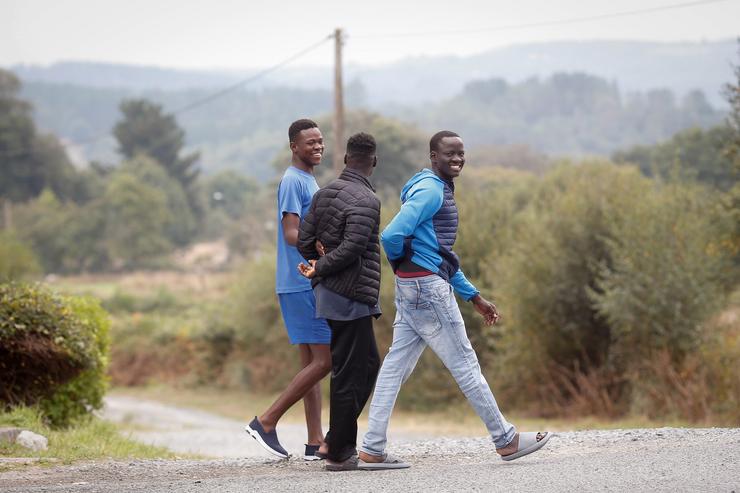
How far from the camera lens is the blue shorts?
7820 millimetres

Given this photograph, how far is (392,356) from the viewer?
298 inches

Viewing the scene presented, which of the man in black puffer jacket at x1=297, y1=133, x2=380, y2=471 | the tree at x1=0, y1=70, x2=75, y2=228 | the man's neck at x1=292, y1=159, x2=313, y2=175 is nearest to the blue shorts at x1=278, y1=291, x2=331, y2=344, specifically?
the man in black puffer jacket at x1=297, y1=133, x2=380, y2=471

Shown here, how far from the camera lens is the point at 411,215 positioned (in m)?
7.23

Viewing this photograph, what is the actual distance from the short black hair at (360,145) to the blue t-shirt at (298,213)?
18.6 inches

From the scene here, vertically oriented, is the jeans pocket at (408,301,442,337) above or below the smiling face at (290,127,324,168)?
below

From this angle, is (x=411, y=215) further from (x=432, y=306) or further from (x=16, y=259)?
(x=16, y=259)

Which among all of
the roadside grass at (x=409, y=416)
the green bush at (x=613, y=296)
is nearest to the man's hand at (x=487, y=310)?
the roadside grass at (x=409, y=416)

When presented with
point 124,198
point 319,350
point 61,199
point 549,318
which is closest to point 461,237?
point 549,318

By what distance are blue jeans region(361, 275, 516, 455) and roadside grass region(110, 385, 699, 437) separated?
12.9ft

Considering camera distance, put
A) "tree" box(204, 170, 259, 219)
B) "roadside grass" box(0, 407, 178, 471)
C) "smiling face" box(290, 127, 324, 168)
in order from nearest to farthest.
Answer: "smiling face" box(290, 127, 324, 168) → "roadside grass" box(0, 407, 178, 471) → "tree" box(204, 170, 259, 219)

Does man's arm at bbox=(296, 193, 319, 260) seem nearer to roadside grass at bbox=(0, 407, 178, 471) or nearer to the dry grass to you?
roadside grass at bbox=(0, 407, 178, 471)

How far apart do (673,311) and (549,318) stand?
2.85 metres

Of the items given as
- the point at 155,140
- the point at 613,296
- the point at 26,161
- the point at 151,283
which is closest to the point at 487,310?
the point at 613,296

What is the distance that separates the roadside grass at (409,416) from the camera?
62.3 feet
